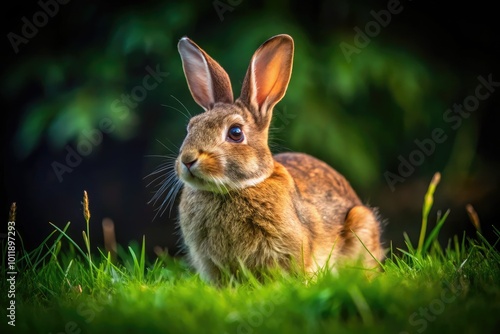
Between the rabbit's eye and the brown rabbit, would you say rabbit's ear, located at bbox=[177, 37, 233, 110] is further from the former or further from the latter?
the rabbit's eye

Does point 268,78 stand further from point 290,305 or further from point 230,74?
point 290,305

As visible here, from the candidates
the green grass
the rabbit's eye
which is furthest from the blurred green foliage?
the green grass

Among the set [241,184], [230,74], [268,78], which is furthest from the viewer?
[230,74]

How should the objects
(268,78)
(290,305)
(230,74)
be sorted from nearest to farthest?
(290,305), (268,78), (230,74)

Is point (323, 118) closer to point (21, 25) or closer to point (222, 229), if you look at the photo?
point (222, 229)

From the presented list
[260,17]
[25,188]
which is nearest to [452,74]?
[260,17]

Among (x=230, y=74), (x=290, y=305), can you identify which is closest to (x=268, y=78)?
(x=230, y=74)

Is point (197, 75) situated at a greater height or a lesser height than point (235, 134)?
greater
